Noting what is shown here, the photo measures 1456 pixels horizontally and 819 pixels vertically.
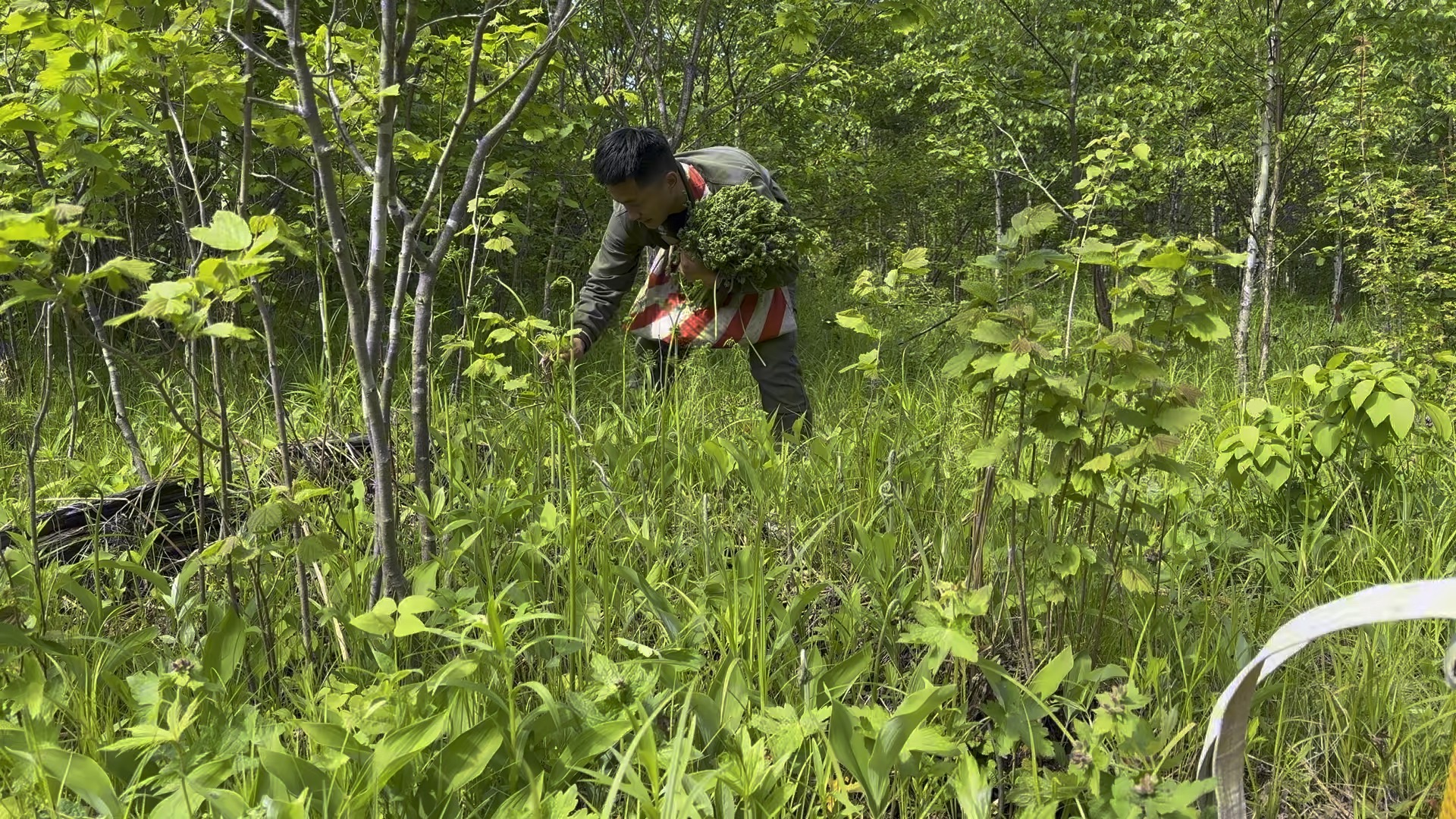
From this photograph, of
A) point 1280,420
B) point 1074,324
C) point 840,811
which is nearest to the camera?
point 840,811

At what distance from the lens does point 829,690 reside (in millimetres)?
1513

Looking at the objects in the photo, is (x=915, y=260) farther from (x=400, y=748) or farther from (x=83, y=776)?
(x=83, y=776)

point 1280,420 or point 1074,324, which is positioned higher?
point 1074,324

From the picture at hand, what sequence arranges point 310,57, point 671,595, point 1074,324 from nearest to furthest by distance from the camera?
point 1074,324 → point 671,595 → point 310,57

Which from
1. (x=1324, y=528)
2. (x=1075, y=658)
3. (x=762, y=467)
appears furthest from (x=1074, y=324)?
(x=1324, y=528)

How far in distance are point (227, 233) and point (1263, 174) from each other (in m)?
4.34

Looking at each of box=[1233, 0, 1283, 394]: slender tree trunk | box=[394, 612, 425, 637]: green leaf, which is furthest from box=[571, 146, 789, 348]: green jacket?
box=[1233, 0, 1283, 394]: slender tree trunk

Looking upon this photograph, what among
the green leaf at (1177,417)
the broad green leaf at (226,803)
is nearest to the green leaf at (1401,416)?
the green leaf at (1177,417)

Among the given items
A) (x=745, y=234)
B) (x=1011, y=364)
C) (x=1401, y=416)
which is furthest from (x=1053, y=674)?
(x=745, y=234)

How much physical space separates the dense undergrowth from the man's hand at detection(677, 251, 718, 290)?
2.23 feet

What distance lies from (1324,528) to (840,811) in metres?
1.97

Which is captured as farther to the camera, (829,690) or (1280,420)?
(1280,420)

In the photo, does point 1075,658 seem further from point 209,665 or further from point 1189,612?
point 209,665

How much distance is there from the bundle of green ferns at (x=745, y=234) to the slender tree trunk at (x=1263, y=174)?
7.92 feet
